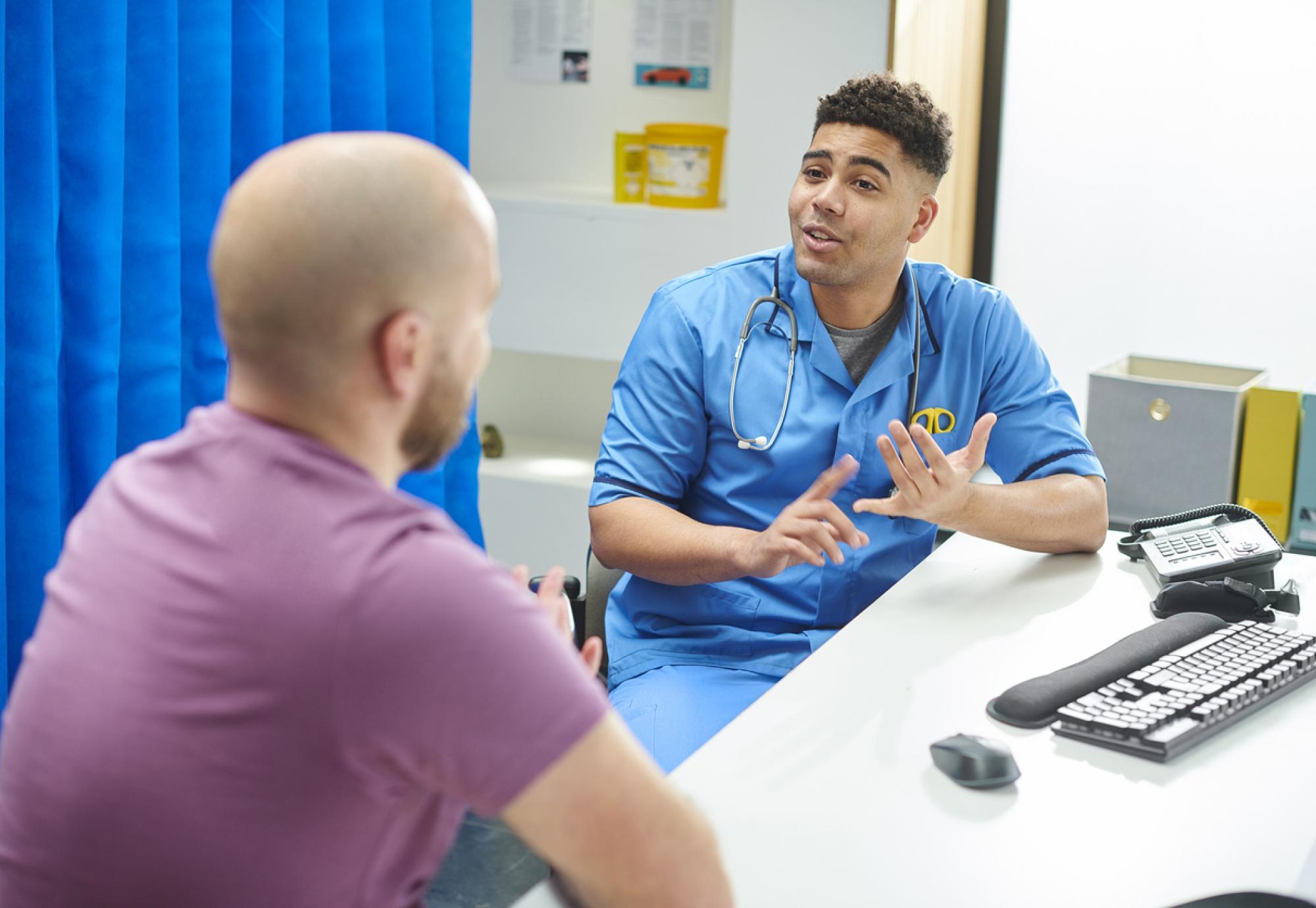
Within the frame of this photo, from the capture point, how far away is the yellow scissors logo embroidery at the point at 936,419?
1982mm

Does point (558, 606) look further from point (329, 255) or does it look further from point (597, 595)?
point (597, 595)

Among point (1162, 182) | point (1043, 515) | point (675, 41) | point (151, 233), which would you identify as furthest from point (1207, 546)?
point (675, 41)

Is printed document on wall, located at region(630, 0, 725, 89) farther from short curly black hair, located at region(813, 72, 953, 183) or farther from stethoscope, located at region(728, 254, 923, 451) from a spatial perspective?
stethoscope, located at region(728, 254, 923, 451)

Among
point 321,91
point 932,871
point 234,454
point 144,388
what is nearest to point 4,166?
point 144,388

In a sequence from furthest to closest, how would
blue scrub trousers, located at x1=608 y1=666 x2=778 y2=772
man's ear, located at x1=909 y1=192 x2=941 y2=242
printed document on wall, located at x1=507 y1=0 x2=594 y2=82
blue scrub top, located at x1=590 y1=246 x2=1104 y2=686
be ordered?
1. printed document on wall, located at x1=507 y1=0 x2=594 y2=82
2. man's ear, located at x1=909 y1=192 x2=941 y2=242
3. blue scrub top, located at x1=590 y1=246 x2=1104 y2=686
4. blue scrub trousers, located at x1=608 y1=666 x2=778 y2=772

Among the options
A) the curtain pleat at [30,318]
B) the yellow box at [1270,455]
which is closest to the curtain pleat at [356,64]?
the curtain pleat at [30,318]

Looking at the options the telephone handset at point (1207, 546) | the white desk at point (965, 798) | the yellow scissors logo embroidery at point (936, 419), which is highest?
the yellow scissors logo embroidery at point (936, 419)

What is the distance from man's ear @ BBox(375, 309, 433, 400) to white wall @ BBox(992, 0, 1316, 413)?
9.36 ft

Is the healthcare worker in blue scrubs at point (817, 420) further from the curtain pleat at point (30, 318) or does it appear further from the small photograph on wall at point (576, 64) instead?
the small photograph on wall at point (576, 64)

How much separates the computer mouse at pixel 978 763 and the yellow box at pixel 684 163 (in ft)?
7.35

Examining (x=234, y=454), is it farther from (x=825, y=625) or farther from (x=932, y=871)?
(x=825, y=625)

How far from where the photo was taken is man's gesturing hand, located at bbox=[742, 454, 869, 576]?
152cm

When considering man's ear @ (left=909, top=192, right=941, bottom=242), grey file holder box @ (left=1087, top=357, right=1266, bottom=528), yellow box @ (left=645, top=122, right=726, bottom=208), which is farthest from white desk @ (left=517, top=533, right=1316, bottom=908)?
yellow box @ (left=645, top=122, right=726, bottom=208)

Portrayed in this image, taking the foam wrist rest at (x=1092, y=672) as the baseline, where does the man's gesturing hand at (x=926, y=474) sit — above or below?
above
